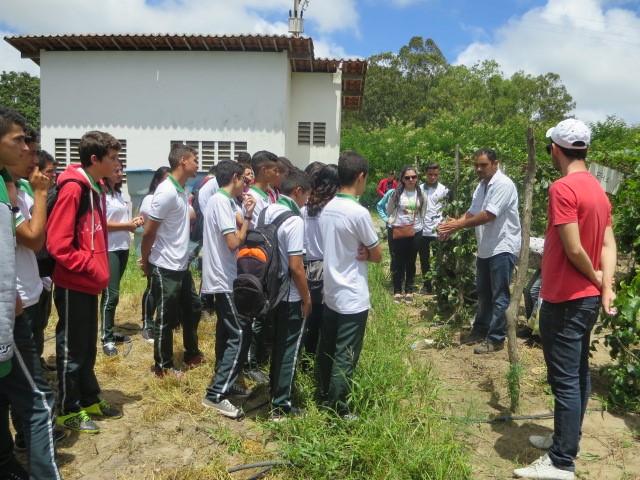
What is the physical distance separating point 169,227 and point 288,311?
51.3 inches

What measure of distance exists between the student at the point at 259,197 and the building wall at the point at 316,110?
32.0ft

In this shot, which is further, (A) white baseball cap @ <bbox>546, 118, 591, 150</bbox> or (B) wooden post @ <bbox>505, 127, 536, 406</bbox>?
(B) wooden post @ <bbox>505, 127, 536, 406</bbox>

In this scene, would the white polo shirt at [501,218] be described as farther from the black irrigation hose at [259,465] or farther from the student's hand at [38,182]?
the student's hand at [38,182]

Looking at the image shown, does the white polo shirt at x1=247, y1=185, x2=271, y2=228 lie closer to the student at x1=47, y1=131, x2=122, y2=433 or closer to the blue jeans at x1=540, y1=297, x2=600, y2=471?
the student at x1=47, y1=131, x2=122, y2=433

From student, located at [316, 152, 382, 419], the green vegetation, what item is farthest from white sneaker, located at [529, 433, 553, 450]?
student, located at [316, 152, 382, 419]

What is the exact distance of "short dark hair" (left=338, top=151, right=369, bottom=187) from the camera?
3.22 meters

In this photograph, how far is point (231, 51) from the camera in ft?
42.5

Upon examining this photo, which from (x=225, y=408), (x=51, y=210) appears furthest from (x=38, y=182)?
(x=225, y=408)

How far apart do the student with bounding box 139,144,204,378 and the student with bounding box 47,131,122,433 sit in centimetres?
56

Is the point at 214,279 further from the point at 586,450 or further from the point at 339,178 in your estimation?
the point at 586,450

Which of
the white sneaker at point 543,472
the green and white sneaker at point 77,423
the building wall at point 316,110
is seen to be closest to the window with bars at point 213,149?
the building wall at point 316,110

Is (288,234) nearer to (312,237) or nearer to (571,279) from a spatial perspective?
(312,237)

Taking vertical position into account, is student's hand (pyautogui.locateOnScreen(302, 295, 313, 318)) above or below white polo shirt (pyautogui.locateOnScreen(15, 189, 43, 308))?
below

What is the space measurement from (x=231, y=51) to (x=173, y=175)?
9.82 meters
